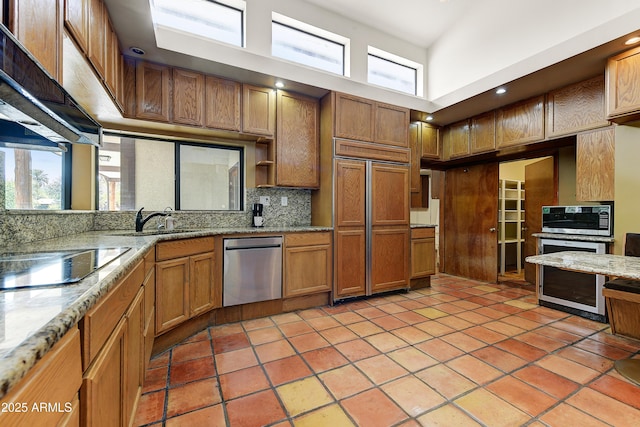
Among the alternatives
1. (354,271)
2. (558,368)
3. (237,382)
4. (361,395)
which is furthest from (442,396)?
(354,271)

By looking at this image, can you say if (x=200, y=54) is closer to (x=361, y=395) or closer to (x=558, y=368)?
(x=361, y=395)

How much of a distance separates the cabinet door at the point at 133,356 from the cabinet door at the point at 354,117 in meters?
2.65

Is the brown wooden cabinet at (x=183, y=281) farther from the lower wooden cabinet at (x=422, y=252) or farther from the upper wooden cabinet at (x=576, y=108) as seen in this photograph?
the upper wooden cabinet at (x=576, y=108)

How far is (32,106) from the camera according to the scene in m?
1.08

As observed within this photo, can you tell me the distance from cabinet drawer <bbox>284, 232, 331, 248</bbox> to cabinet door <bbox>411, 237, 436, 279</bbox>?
1.41m

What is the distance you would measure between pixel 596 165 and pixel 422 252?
6.90ft

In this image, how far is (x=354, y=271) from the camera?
11.4 feet

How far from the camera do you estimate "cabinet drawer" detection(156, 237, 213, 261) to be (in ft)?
7.18

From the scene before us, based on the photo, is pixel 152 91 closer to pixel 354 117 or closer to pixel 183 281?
pixel 183 281

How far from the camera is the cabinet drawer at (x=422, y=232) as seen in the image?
3.98m

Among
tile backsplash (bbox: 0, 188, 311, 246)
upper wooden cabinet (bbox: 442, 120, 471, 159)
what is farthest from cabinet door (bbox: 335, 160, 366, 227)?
upper wooden cabinet (bbox: 442, 120, 471, 159)

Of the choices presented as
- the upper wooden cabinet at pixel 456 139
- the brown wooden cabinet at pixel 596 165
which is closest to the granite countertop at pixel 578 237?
the brown wooden cabinet at pixel 596 165

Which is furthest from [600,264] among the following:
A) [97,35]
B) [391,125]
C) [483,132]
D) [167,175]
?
[167,175]

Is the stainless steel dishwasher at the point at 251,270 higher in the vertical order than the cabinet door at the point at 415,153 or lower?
lower
